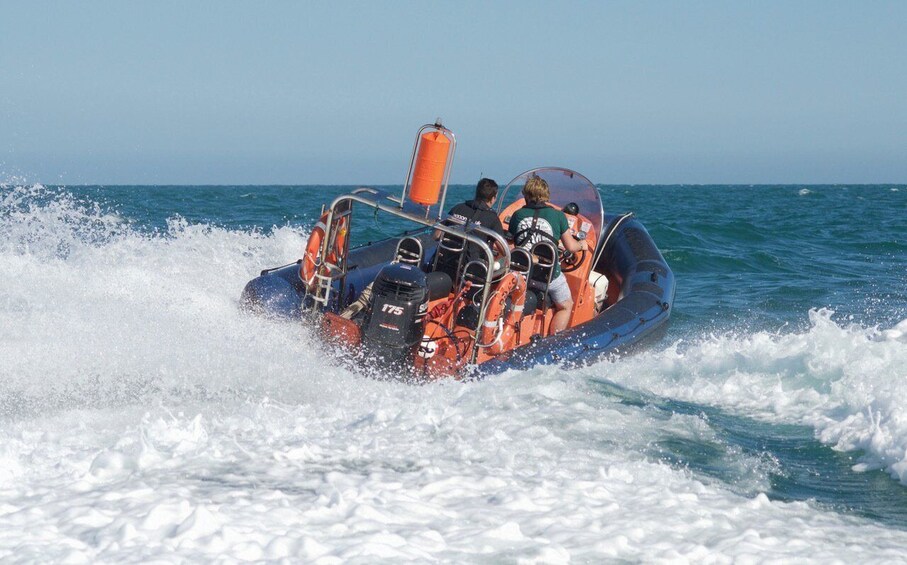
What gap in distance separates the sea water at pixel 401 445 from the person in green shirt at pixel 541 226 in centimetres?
78

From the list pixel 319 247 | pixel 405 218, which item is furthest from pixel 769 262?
pixel 405 218

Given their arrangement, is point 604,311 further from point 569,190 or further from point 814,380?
point 814,380

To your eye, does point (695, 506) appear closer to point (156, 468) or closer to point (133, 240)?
point (156, 468)

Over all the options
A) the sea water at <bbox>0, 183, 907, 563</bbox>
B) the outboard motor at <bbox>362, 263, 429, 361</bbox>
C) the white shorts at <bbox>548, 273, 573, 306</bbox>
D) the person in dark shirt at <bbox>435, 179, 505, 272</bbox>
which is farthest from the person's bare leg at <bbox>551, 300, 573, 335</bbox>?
the outboard motor at <bbox>362, 263, 429, 361</bbox>

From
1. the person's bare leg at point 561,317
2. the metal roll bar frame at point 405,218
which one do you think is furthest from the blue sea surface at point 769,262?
the person's bare leg at point 561,317

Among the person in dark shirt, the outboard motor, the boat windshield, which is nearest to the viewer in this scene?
the outboard motor

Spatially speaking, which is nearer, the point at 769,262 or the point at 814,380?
the point at 814,380

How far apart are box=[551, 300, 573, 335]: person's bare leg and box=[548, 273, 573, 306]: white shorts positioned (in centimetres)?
5

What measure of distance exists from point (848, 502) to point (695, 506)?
0.84 meters

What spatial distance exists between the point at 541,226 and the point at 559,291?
0.56 meters

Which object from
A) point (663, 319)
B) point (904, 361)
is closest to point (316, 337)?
point (663, 319)

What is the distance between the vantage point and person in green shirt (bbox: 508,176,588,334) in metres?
6.77

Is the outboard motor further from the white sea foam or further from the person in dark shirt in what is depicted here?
the white sea foam

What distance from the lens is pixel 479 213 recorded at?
6.37 metres
